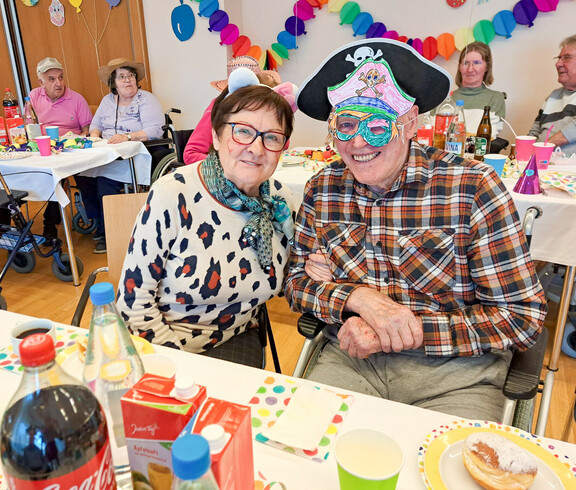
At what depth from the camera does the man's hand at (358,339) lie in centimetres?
133

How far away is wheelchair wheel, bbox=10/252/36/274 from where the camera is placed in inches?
138

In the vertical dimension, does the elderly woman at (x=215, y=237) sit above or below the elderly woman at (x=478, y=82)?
below

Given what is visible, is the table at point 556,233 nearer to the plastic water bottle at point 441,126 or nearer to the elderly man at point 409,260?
the plastic water bottle at point 441,126

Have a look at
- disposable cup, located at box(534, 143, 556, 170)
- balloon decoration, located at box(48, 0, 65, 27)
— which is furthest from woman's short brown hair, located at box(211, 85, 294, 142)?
balloon decoration, located at box(48, 0, 65, 27)

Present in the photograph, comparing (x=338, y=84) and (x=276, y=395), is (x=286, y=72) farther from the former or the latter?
(x=276, y=395)

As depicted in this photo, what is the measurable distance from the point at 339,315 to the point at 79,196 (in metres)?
3.57

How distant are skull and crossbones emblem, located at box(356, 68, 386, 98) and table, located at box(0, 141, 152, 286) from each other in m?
2.27

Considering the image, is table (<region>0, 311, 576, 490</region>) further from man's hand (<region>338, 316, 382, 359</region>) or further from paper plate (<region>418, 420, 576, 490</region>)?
man's hand (<region>338, 316, 382, 359</region>)

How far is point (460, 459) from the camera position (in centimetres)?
79

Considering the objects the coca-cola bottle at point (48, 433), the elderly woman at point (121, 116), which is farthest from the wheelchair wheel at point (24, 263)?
the coca-cola bottle at point (48, 433)

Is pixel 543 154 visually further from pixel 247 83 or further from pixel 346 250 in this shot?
→ pixel 247 83

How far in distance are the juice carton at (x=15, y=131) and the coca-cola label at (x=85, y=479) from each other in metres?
3.43

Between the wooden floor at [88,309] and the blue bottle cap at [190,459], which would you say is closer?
the blue bottle cap at [190,459]

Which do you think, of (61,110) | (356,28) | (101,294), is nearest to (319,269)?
(101,294)
